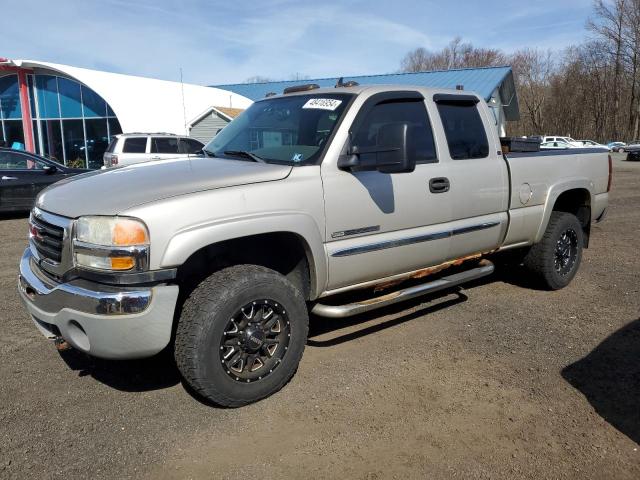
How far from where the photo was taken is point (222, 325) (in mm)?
3113

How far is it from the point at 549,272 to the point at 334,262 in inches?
117

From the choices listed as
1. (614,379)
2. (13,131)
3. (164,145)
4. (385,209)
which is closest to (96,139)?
(13,131)

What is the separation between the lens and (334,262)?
3.66m

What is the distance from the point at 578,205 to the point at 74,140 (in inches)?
992

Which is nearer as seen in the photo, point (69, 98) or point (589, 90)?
point (69, 98)

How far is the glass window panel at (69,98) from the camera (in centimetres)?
2514

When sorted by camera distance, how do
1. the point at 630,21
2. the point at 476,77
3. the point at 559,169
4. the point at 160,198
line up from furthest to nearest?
the point at 630,21 → the point at 476,77 → the point at 559,169 → the point at 160,198

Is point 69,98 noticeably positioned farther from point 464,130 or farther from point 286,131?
point 464,130

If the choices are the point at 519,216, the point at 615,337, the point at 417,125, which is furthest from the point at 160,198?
the point at 615,337

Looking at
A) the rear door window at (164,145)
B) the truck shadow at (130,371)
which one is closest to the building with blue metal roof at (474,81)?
the rear door window at (164,145)

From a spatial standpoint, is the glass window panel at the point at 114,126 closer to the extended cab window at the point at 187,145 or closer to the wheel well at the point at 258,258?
the extended cab window at the point at 187,145

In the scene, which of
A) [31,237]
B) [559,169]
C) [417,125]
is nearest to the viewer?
[31,237]

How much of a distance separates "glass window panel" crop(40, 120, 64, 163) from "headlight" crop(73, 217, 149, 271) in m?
26.0

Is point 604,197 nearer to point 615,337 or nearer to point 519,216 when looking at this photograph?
point 519,216
